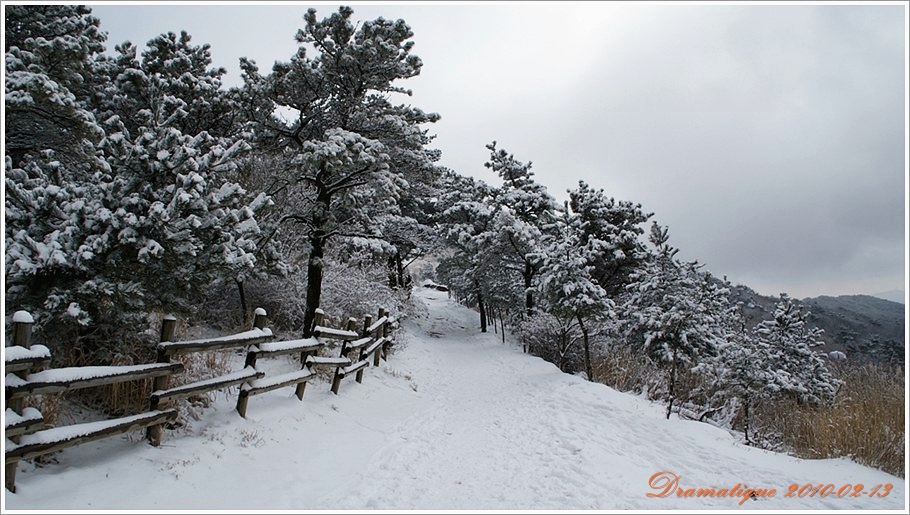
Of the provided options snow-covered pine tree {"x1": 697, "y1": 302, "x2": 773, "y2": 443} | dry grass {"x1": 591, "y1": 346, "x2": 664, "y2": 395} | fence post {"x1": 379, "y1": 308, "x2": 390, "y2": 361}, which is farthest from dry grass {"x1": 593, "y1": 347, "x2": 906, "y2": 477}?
fence post {"x1": 379, "y1": 308, "x2": 390, "y2": 361}

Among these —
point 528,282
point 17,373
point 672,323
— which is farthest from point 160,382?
point 528,282

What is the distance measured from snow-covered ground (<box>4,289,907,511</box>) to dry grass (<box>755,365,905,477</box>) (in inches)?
13.3

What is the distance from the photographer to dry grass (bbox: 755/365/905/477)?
551 centimetres

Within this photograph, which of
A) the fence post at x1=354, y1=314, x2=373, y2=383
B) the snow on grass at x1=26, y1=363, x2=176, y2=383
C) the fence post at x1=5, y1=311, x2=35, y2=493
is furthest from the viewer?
the fence post at x1=354, y1=314, x2=373, y2=383

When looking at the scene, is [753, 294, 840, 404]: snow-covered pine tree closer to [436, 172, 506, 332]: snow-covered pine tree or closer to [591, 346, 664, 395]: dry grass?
[591, 346, 664, 395]: dry grass

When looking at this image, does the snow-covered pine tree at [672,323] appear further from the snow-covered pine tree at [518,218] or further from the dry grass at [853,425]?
the snow-covered pine tree at [518,218]

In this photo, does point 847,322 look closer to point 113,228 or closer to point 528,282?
point 528,282

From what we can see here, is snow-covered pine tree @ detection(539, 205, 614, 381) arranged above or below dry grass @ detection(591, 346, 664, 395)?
above

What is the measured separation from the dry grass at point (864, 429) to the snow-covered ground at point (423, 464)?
0.34 metres

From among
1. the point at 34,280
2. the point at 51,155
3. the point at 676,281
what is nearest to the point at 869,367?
the point at 676,281

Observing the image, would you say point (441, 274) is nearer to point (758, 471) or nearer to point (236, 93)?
point (236, 93)

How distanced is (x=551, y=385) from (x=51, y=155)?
1119 centimetres

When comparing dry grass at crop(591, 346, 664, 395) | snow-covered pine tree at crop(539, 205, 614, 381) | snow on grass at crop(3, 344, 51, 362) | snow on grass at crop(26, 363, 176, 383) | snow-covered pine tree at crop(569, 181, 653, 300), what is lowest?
dry grass at crop(591, 346, 664, 395)

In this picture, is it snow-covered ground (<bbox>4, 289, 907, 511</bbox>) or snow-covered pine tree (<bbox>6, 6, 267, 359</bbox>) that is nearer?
snow-covered ground (<bbox>4, 289, 907, 511</bbox>)
